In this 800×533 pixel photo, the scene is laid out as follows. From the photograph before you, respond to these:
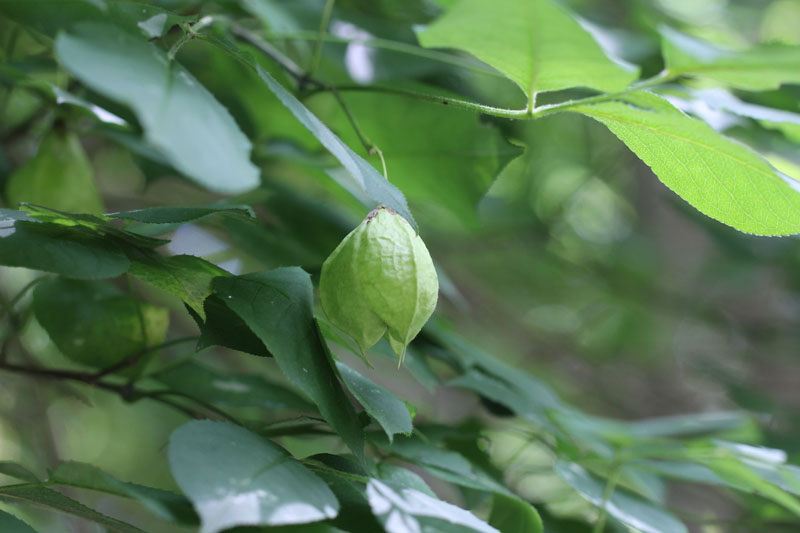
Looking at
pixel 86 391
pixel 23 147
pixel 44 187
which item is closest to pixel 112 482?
pixel 44 187

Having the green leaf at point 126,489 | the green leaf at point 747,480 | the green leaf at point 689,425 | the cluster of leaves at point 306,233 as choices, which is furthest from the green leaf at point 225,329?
the green leaf at point 689,425

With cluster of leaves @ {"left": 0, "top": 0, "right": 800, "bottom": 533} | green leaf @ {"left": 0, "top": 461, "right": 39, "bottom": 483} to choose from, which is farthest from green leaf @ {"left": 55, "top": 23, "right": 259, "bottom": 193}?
green leaf @ {"left": 0, "top": 461, "right": 39, "bottom": 483}

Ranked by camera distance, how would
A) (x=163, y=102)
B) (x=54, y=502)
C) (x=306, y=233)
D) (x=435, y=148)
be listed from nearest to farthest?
(x=163, y=102) < (x=54, y=502) < (x=435, y=148) < (x=306, y=233)

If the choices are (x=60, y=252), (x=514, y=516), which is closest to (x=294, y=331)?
(x=60, y=252)

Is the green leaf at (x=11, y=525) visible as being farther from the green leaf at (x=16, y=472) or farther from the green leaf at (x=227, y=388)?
the green leaf at (x=227, y=388)

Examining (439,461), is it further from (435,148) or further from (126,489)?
(435,148)

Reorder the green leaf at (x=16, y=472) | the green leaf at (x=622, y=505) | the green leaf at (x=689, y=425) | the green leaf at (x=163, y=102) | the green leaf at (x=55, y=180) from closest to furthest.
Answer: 1. the green leaf at (x=163, y=102)
2. the green leaf at (x=16, y=472)
3. the green leaf at (x=622, y=505)
4. the green leaf at (x=55, y=180)
5. the green leaf at (x=689, y=425)

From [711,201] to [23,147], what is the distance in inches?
50.5

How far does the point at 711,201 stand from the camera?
2.13ft

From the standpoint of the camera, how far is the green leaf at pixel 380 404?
0.58 meters

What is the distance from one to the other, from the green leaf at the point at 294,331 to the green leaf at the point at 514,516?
0.22 meters

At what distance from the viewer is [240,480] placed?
18.8 inches

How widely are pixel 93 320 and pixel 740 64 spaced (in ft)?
2.42

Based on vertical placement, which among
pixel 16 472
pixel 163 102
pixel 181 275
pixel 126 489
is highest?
pixel 163 102
